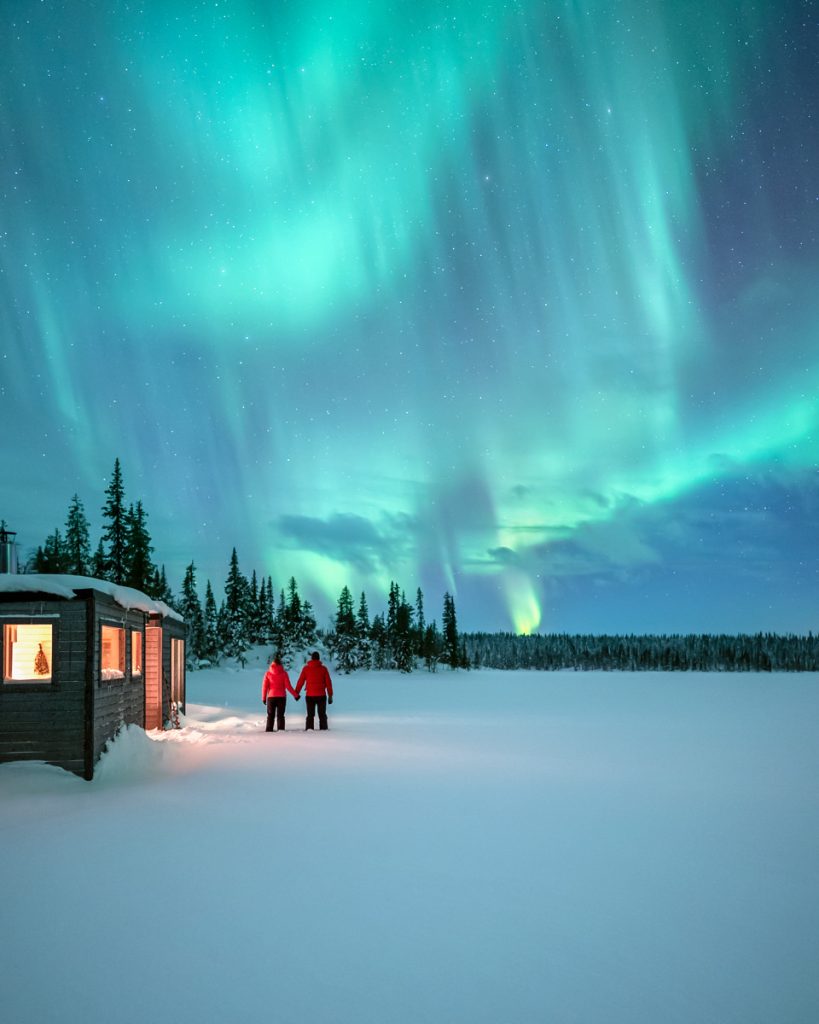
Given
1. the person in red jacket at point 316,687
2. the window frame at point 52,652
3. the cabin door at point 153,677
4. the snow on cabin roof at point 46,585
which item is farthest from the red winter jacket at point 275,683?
the window frame at point 52,652

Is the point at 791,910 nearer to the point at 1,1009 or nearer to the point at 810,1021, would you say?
the point at 810,1021

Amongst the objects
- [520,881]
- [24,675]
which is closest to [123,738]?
[24,675]

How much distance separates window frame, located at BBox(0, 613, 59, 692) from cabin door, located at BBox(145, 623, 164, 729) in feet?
19.6

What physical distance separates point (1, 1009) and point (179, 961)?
3.49 ft

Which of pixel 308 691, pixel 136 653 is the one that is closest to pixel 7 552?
pixel 136 653

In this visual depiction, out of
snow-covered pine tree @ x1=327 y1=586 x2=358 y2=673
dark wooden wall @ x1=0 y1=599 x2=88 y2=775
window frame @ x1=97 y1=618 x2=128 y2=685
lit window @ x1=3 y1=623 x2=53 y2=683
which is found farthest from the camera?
snow-covered pine tree @ x1=327 y1=586 x2=358 y2=673

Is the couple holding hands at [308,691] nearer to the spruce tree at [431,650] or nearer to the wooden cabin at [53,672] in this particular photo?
the wooden cabin at [53,672]

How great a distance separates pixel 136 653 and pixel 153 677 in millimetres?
2467

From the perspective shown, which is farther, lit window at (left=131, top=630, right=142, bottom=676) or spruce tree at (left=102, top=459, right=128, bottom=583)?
spruce tree at (left=102, top=459, right=128, bottom=583)

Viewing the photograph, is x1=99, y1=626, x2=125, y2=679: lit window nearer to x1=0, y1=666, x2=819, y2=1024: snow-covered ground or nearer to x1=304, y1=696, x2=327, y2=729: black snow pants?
x1=0, y1=666, x2=819, y2=1024: snow-covered ground

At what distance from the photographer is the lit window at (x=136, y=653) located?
17.0 m

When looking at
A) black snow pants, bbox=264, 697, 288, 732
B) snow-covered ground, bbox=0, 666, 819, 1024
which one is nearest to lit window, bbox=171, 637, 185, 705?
black snow pants, bbox=264, 697, 288, 732

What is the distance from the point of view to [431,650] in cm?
10975

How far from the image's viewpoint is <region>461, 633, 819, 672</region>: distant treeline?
169 meters
